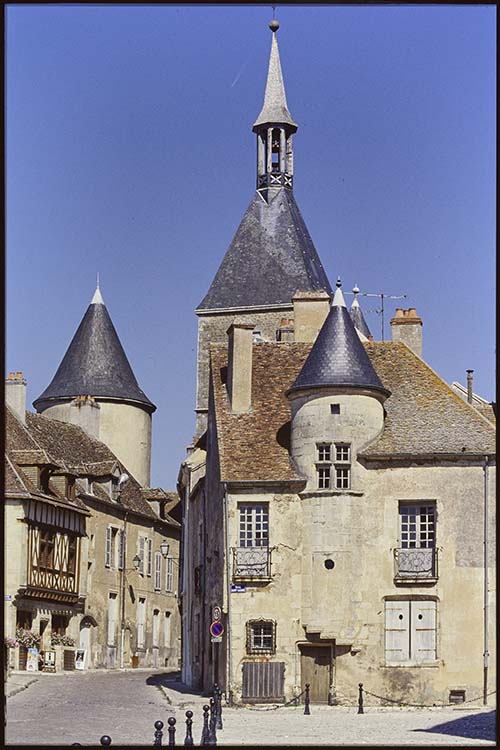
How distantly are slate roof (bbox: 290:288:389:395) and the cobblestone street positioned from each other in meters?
6.07

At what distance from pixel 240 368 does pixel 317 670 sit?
21.2 ft

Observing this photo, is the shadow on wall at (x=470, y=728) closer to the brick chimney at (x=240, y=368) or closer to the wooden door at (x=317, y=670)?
the wooden door at (x=317, y=670)

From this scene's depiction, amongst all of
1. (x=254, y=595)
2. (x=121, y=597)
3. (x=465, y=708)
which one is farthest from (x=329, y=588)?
(x=121, y=597)

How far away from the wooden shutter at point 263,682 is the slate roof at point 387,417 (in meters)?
3.53

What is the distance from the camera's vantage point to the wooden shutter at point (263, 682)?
26.5 meters

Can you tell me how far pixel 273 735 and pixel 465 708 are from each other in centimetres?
824

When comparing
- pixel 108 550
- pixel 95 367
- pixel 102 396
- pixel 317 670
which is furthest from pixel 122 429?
pixel 317 670

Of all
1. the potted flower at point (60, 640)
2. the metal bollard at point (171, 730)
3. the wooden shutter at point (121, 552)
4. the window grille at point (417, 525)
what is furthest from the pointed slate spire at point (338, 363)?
the wooden shutter at point (121, 552)

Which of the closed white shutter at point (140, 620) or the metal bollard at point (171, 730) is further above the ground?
the metal bollard at point (171, 730)

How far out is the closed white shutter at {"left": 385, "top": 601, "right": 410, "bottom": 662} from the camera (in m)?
26.8

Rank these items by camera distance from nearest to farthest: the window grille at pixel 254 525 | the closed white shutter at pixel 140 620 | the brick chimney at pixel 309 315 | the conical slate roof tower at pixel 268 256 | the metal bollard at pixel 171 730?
the metal bollard at pixel 171 730 < the window grille at pixel 254 525 < the brick chimney at pixel 309 315 < the closed white shutter at pixel 140 620 < the conical slate roof tower at pixel 268 256

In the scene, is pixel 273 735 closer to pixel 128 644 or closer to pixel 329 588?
pixel 329 588

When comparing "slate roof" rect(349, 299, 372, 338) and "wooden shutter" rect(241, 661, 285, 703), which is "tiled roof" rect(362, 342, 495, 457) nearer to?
"wooden shutter" rect(241, 661, 285, 703)

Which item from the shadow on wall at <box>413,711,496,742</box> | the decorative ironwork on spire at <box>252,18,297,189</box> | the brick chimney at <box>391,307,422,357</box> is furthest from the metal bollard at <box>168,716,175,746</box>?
the decorative ironwork on spire at <box>252,18,297,189</box>
